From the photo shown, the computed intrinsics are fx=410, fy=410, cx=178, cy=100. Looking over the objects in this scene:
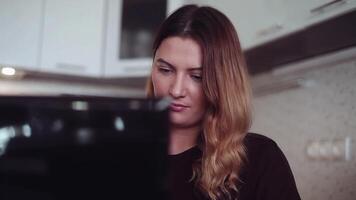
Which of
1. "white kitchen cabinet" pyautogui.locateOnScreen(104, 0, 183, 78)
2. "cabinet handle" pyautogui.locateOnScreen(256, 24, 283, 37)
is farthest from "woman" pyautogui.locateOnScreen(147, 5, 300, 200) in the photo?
"white kitchen cabinet" pyautogui.locateOnScreen(104, 0, 183, 78)

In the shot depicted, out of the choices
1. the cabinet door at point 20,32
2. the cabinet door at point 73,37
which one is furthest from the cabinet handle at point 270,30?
the cabinet door at point 20,32

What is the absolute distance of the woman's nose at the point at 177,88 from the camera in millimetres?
935

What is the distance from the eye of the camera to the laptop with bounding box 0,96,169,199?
0.29 m

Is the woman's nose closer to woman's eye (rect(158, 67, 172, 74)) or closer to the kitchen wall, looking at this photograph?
woman's eye (rect(158, 67, 172, 74))

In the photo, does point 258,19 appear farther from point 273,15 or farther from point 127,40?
point 127,40

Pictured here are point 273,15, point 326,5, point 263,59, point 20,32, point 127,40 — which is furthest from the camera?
point 127,40

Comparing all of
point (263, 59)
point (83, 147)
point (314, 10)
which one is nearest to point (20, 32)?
point (263, 59)

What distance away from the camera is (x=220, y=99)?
95 centimetres

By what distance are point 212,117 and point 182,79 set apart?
12 cm

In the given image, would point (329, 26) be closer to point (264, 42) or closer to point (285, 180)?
point (264, 42)

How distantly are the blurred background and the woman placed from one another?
20 centimetres

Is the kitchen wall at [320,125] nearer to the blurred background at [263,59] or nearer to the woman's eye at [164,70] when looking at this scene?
the blurred background at [263,59]

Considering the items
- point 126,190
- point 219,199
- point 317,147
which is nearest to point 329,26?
point 317,147

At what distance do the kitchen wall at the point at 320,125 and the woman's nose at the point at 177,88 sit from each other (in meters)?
0.62
